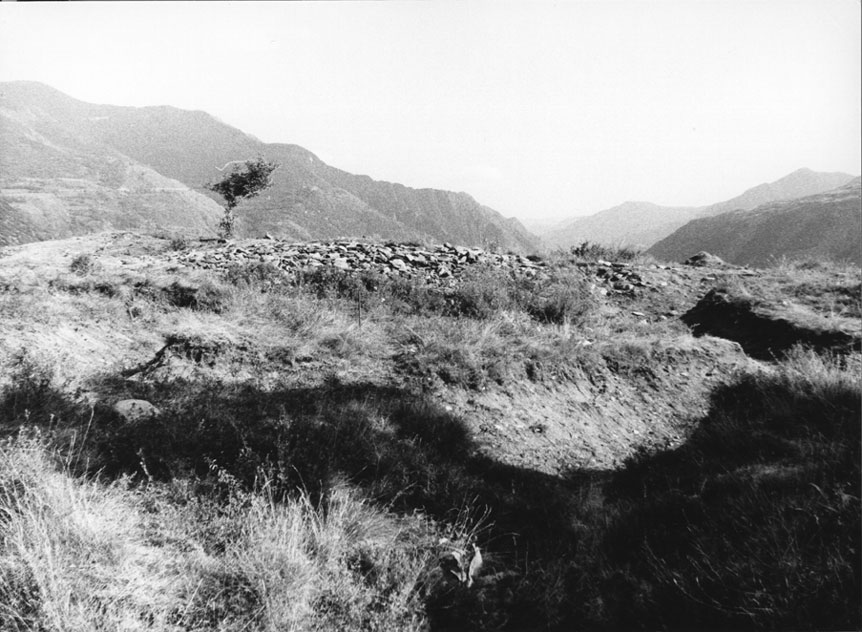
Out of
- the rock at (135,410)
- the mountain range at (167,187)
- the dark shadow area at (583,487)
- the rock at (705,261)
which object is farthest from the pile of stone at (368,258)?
the rock at (705,261)

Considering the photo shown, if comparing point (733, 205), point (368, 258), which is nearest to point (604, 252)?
point (368, 258)

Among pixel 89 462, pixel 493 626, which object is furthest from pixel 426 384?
pixel 89 462

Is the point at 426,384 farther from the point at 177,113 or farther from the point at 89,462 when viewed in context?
the point at 177,113

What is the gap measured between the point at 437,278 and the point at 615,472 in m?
6.10

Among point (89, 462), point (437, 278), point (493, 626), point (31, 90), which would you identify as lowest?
point (493, 626)

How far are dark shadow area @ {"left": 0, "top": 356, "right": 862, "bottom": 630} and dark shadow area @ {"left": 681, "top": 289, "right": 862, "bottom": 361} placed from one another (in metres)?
2.21

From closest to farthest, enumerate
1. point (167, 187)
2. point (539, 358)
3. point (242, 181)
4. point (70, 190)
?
point (539, 358), point (242, 181), point (70, 190), point (167, 187)

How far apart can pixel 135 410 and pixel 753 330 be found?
9145 mm

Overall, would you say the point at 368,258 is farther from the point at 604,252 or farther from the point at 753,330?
the point at 753,330

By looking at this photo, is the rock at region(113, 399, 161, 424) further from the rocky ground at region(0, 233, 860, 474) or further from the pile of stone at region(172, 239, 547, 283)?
the pile of stone at region(172, 239, 547, 283)

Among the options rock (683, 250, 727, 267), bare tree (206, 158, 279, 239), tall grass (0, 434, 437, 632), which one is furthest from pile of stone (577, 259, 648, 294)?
bare tree (206, 158, 279, 239)

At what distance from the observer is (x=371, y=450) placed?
130 inches

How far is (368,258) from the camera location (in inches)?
391


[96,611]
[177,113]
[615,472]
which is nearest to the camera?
[96,611]
